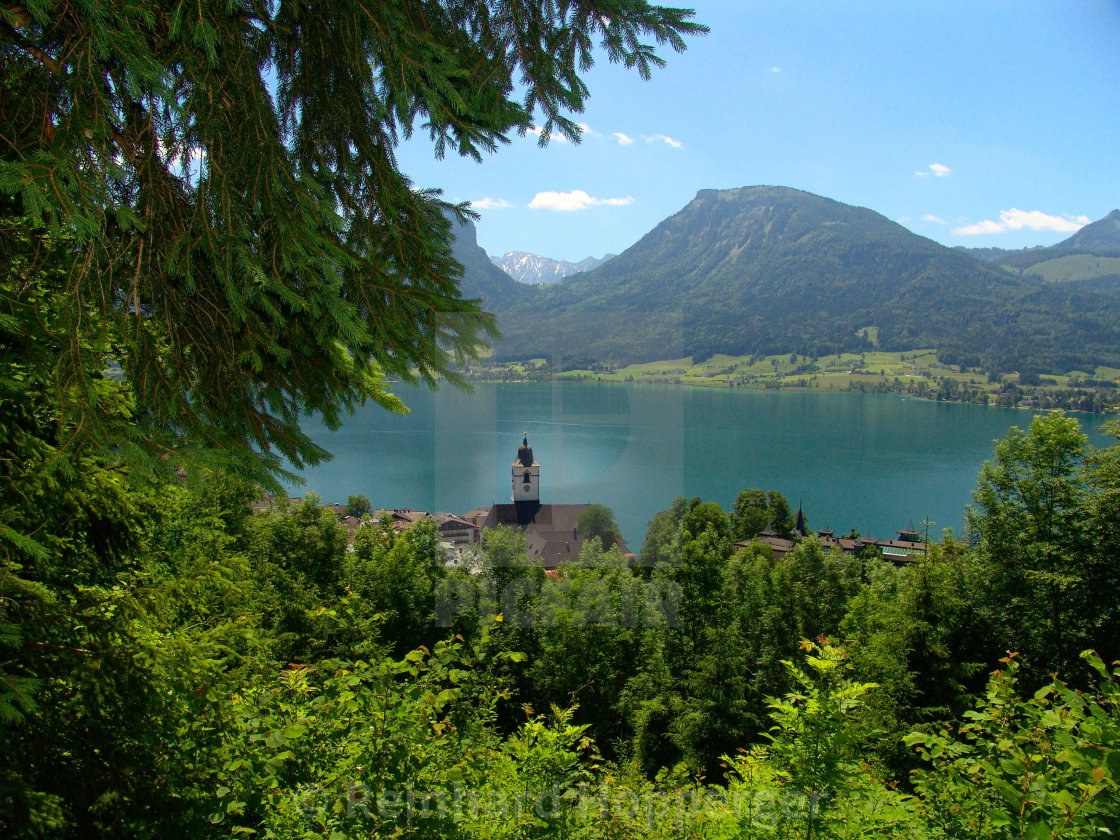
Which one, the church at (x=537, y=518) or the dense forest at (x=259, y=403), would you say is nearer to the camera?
the dense forest at (x=259, y=403)

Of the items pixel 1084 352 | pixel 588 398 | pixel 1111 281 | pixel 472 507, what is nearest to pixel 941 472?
pixel 588 398

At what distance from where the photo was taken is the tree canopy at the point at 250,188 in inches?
60.8

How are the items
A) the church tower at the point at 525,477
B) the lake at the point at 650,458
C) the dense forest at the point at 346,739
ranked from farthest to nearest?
the lake at the point at 650,458
the church tower at the point at 525,477
the dense forest at the point at 346,739

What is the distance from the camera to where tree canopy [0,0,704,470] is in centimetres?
154

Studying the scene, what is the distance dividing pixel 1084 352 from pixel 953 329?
29.8 m

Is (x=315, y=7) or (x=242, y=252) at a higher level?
(x=315, y=7)

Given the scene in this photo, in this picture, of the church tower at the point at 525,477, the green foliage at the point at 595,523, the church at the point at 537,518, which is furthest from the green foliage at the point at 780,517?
the church tower at the point at 525,477

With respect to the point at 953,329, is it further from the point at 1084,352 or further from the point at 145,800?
the point at 145,800

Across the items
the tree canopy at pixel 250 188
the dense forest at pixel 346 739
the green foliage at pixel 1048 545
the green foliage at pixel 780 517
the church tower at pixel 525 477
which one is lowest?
the green foliage at pixel 780 517

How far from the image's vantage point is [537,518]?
3111 cm

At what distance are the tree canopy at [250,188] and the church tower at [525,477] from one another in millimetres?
29551

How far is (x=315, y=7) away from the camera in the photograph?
83.2 inches

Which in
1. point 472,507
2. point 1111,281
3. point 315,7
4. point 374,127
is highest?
point 1111,281

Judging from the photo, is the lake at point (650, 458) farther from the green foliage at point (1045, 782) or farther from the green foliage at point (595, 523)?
the green foliage at point (1045, 782)
